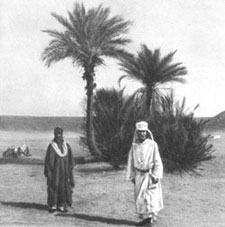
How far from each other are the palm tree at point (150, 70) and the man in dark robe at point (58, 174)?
5.82 m

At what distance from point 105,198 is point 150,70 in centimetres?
537

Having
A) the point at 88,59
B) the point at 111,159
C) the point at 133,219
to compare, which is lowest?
the point at 133,219

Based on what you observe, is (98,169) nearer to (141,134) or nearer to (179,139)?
(179,139)

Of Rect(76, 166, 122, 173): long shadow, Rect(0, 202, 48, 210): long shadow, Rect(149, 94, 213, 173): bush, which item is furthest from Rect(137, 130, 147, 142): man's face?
Rect(76, 166, 122, 173): long shadow

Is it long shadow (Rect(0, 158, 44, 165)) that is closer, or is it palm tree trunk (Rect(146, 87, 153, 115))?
palm tree trunk (Rect(146, 87, 153, 115))

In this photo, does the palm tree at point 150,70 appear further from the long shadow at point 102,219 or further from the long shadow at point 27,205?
the long shadow at point 102,219

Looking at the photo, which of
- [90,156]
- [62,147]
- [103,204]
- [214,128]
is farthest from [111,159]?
[214,128]

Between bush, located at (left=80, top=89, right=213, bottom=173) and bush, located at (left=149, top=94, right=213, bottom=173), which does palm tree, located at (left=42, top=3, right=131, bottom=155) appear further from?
bush, located at (left=149, top=94, right=213, bottom=173)

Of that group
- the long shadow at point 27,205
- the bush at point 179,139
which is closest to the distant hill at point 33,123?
the bush at point 179,139

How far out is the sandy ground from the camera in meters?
8.62

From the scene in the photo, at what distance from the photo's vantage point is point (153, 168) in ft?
27.3

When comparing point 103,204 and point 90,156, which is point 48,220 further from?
point 90,156

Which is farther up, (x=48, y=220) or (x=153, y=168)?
(x=153, y=168)

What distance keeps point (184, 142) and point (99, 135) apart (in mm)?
2683
